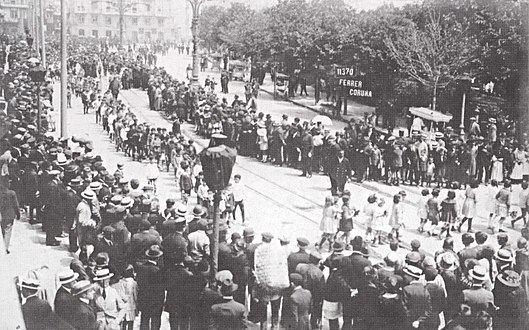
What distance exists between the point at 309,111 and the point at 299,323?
1037 inches

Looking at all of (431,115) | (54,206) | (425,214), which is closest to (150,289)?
(54,206)

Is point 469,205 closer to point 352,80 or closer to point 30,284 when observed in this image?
point 30,284

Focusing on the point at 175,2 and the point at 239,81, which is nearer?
the point at 239,81

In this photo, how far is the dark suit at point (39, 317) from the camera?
7.31 meters

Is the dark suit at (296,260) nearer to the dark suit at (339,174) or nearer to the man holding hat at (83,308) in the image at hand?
the man holding hat at (83,308)

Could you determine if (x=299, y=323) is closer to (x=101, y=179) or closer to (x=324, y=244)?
(x=324, y=244)

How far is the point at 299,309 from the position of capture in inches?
328

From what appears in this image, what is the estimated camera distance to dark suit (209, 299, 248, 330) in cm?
757

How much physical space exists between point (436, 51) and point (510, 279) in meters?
20.9

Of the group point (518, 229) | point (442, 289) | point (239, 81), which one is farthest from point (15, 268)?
point (239, 81)

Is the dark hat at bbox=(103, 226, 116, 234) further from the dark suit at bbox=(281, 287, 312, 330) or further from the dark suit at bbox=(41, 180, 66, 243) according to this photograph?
the dark suit at bbox=(281, 287, 312, 330)

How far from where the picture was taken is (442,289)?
8391 millimetres

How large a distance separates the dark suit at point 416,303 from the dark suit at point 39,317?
4.07 m

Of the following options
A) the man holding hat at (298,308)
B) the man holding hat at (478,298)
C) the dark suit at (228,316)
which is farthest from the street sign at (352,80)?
the dark suit at (228,316)
